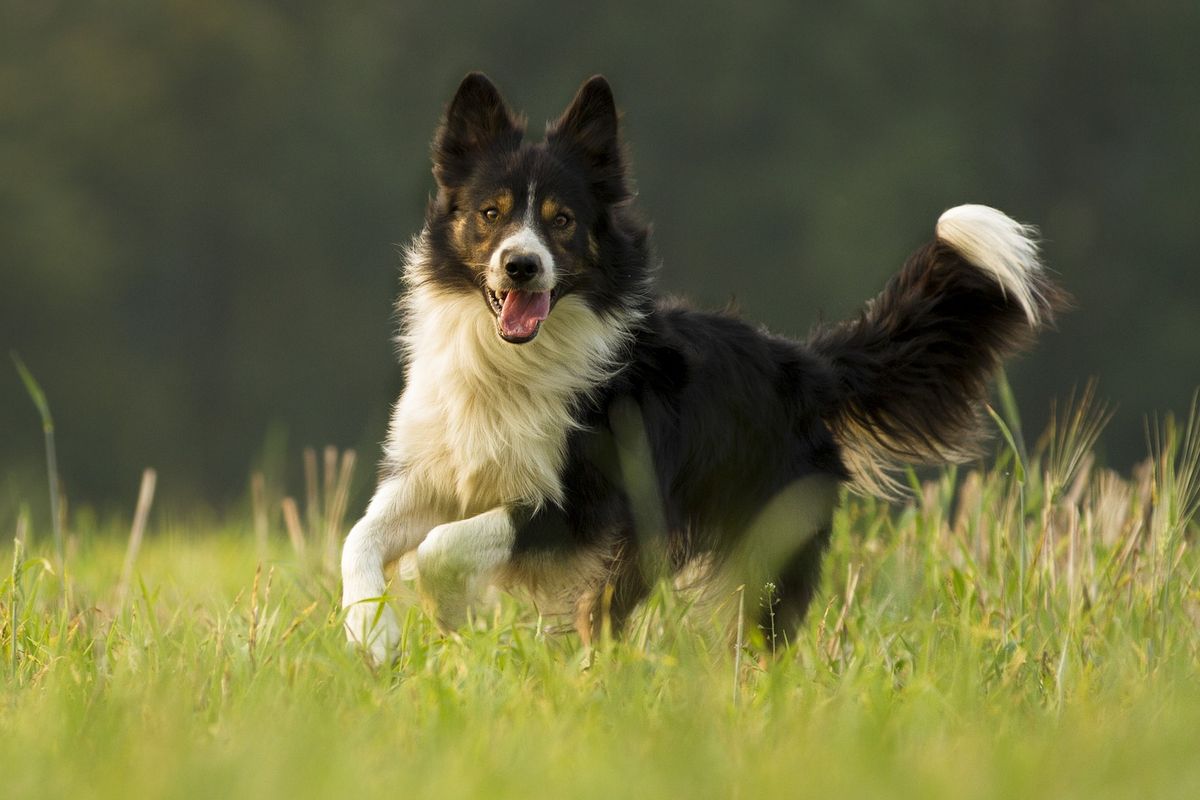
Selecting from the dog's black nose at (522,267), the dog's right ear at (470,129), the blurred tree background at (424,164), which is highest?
the dog's right ear at (470,129)

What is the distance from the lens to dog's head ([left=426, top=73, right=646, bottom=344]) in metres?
4.89

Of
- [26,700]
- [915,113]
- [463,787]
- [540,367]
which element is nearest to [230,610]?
[26,700]

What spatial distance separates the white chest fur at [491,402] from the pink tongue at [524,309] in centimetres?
16

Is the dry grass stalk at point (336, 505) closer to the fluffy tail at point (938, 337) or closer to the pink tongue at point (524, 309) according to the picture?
the pink tongue at point (524, 309)

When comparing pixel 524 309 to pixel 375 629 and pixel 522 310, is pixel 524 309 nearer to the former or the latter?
pixel 522 310

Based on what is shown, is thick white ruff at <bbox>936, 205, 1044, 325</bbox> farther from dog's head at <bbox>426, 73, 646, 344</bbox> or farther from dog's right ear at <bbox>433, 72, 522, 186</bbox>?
dog's right ear at <bbox>433, 72, 522, 186</bbox>

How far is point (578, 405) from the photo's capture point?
5.02 m

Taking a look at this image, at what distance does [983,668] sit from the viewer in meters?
4.19

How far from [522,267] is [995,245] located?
1747 mm

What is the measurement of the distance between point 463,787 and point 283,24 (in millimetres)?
28409

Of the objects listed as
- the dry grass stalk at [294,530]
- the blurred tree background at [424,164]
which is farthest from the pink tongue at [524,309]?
the blurred tree background at [424,164]

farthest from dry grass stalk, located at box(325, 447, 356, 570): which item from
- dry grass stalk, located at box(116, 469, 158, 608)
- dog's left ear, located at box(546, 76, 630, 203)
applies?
dog's left ear, located at box(546, 76, 630, 203)

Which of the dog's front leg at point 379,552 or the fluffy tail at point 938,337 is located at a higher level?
the fluffy tail at point 938,337

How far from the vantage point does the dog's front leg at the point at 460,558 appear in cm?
469
